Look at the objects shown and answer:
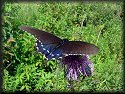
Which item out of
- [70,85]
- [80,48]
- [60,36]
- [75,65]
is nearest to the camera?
[80,48]

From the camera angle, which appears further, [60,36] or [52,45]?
[60,36]

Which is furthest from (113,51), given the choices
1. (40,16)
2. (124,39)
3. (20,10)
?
(20,10)

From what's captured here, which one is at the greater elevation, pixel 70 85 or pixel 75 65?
pixel 75 65

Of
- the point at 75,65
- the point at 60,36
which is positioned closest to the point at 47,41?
the point at 75,65

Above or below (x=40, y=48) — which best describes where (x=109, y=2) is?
above

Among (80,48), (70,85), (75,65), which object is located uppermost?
(80,48)

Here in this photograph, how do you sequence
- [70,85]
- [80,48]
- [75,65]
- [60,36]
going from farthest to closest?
1. [60,36]
2. [70,85]
3. [75,65]
4. [80,48]

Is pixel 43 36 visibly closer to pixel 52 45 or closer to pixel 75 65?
pixel 52 45

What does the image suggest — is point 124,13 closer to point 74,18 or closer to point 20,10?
point 74,18
